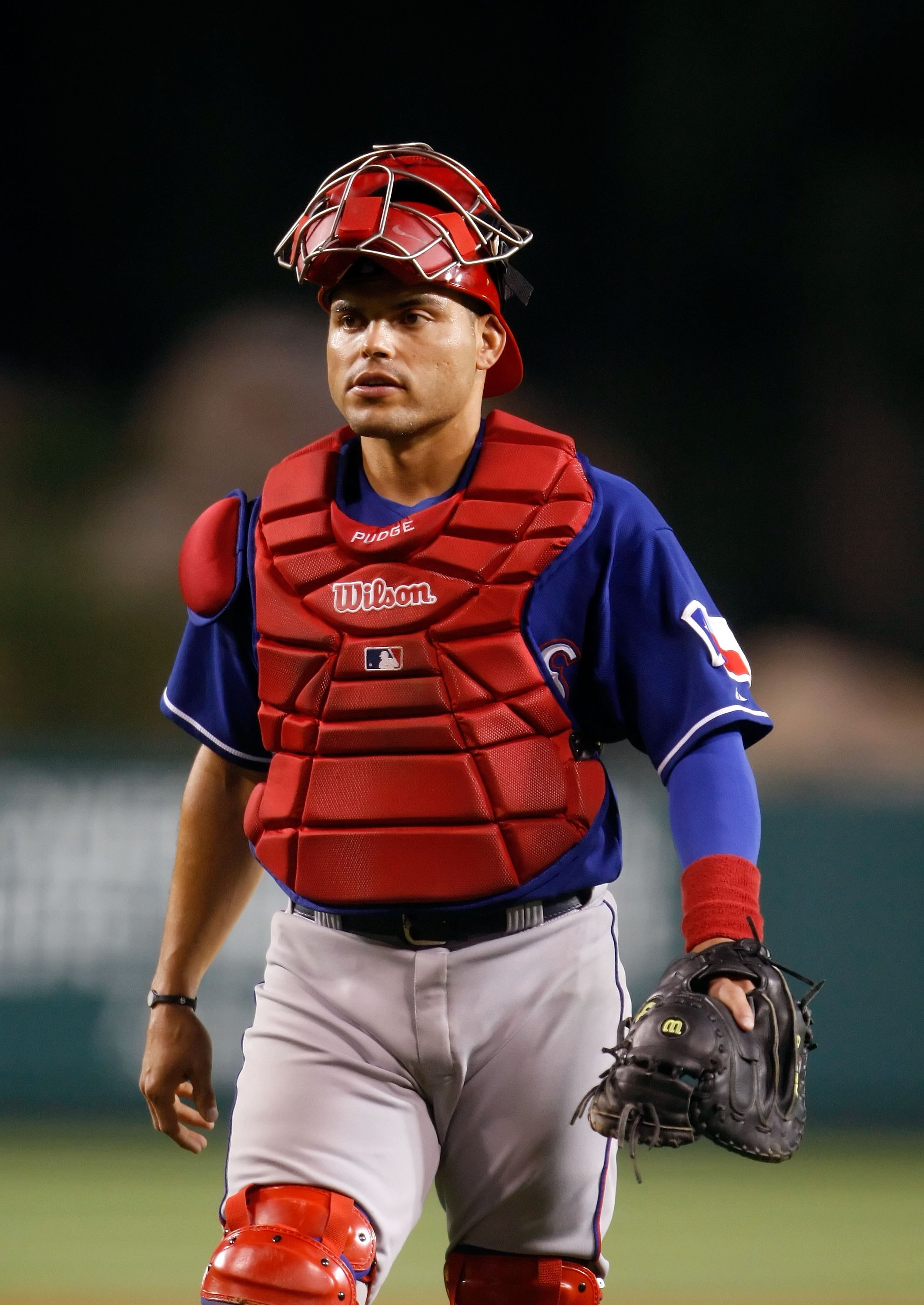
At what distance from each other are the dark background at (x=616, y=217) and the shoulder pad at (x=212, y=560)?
233 inches

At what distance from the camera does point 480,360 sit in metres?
2.62

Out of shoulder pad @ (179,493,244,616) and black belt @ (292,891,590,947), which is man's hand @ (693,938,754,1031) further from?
shoulder pad @ (179,493,244,616)

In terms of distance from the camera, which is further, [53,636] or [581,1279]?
[53,636]

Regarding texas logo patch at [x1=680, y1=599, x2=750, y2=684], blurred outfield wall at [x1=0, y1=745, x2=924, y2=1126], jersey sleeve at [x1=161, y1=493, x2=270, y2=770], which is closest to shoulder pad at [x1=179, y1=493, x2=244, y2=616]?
jersey sleeve at [x1=161, y1=493, x2=270, y2=770]

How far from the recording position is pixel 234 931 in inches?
→ 252

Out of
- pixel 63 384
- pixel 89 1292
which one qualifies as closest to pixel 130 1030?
pixel 89 1292

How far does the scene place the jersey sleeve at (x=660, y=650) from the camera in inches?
92.0

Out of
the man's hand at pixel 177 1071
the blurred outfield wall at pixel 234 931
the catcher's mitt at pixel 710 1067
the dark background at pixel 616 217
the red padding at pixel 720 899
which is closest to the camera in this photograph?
the catcher's mitt at pixel 710 1067

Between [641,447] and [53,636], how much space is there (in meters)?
3.19

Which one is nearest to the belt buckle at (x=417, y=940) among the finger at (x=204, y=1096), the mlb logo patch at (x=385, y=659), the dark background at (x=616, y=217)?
the mlb logo patch at (x=385, y=659)

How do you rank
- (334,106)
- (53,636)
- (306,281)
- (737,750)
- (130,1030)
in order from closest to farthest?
(737,750) < (306,281) < (130,1030) < (53,636) < (334,106)

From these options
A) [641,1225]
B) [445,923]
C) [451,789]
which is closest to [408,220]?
[451,789]

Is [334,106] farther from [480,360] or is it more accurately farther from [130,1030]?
[480,360]

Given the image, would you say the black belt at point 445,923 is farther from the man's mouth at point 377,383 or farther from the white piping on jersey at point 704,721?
the man's mouth at point 377,383
